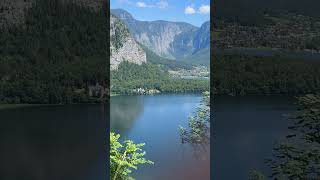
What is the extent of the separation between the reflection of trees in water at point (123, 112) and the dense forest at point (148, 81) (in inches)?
5.5

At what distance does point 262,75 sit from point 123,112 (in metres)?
2.17

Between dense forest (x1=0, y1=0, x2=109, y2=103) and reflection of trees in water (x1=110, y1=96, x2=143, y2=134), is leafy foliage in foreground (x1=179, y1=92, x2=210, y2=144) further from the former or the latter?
dense forest (x1=0, y1=0, x2=109, y2=103)

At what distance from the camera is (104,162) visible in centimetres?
591

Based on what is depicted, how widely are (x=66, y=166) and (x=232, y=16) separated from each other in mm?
3107

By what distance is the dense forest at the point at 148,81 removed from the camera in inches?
304

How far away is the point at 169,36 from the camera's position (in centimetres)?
832

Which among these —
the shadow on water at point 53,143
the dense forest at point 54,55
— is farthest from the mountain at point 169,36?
the shadow on water at point 53,143

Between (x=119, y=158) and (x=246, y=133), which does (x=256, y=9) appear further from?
(x=119, y=158)

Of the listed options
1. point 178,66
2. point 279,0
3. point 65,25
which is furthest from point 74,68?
point 279,0

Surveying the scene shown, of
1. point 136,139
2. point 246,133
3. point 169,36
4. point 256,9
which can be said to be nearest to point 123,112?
point 136,139

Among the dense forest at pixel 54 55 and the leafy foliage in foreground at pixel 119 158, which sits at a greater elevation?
the dense forest at pixel 54 55

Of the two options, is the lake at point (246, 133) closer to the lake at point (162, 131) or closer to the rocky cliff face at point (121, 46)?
the lake at point (162, 131)

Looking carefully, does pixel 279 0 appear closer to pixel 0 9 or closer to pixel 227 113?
pixel 227 113

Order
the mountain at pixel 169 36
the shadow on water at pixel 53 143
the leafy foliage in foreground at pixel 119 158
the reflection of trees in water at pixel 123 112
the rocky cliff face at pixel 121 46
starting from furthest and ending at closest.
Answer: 1. the mountain at pixel 169 36
2. the rocky cliff face at pixel 121 46
3. the reflection of trees in water at pixel 123 112
4. the shadow on water at pixel 53 143
5. the leafy foliage in foreground at pixel 119 158
